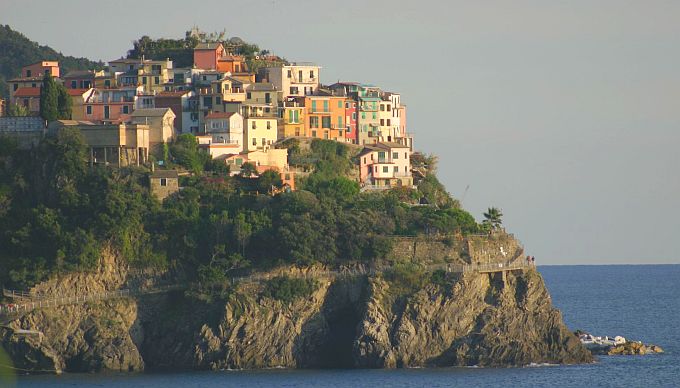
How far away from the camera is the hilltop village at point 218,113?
102 metres

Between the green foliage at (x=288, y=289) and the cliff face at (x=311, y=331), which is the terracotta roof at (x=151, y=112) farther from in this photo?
the green foliage at (x=288, y=289)

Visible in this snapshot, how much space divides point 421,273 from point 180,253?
1241cm

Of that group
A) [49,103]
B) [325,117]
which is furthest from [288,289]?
[325,117]

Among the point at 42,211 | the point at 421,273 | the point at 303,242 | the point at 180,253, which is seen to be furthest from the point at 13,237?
the point at 421,273

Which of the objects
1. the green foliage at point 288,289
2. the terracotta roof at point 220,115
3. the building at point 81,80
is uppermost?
the building at point 81,80

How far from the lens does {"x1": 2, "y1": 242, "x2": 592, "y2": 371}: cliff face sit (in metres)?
90.0

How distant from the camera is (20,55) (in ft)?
618

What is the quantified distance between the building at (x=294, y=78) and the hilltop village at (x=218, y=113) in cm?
6

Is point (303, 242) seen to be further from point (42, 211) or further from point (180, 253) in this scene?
point (42, 211)

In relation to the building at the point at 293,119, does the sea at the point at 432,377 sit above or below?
below

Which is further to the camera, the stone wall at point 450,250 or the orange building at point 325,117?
the orange building at point 325,117

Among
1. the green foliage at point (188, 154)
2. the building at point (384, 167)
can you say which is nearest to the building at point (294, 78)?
the building at point (384, 167)

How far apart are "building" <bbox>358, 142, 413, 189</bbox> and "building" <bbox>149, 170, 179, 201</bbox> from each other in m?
15.0

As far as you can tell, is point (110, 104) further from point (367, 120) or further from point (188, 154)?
point (367, 120)
